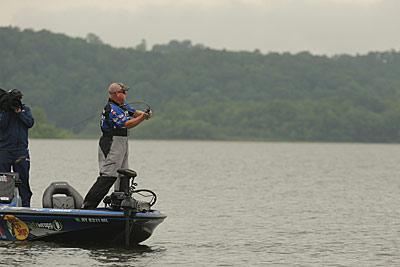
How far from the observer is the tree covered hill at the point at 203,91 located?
153000 mm

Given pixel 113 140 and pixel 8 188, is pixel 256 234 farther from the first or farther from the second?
pixel 8 188

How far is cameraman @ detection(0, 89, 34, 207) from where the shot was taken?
12.1 metres

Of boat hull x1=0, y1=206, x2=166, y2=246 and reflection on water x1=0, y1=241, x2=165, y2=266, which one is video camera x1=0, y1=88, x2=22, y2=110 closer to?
boat hull x1=0, y1=206, x2=166, y2=246

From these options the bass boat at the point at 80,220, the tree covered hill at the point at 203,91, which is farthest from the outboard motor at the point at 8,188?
the tree covered hill at the point at 203,91

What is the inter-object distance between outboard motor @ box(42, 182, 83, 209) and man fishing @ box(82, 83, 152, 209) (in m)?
0.54

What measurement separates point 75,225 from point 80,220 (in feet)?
0.54

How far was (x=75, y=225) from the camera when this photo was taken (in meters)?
11.7

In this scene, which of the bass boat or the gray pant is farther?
the gray pant

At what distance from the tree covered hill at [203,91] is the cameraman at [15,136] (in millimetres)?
130282

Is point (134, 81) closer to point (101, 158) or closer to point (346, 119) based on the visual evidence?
point (346, 119)

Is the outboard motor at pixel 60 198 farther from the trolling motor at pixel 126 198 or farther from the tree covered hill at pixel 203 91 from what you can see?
the tree covered hill at pixel 203 91

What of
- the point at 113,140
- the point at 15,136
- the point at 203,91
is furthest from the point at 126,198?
the point at 203,91

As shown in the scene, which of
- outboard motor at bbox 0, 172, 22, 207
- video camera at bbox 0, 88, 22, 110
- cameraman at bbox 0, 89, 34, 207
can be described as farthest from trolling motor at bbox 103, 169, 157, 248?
video camera at bbox 0, 88, 22, 110

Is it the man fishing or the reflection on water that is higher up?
the man fishing
